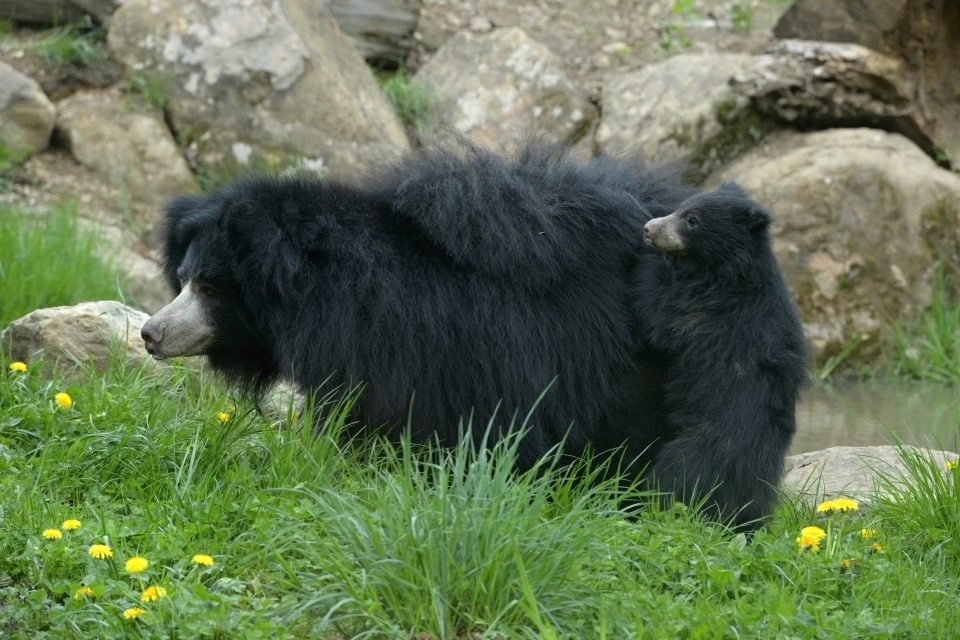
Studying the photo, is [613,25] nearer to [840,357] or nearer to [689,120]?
[689,120]

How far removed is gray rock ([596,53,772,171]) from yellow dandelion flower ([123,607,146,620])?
6035 millimetres

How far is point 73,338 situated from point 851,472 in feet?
10.0

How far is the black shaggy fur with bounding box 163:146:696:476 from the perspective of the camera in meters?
4.12

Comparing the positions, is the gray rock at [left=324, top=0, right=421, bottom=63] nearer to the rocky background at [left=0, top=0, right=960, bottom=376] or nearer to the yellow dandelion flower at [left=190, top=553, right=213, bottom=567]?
the rocky background at [left=0, top=0, right=960, bottom=376]

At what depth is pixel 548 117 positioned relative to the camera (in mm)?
8906

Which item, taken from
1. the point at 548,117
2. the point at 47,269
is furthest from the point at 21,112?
the point at 548,117

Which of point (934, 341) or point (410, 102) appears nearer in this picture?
point (934, 341)

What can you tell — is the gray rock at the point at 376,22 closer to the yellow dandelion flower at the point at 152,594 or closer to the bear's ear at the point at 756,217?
the bear's ear at the point at 756,217

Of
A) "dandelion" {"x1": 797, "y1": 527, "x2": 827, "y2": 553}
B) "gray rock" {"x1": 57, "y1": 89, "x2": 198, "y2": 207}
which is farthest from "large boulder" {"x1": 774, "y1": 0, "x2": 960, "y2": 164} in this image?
"dandelion" {"x1": 797, "y1": 527, "x2": 827, "y2": 553}

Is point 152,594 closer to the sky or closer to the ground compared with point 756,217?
closer to the ground

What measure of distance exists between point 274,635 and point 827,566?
58.5 inches

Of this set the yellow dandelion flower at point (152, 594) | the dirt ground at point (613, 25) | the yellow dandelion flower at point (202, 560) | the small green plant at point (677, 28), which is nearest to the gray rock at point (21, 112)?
the dirt ground at point (613, 25)

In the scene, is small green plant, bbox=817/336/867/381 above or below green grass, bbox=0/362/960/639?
below

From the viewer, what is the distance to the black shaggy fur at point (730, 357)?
13.0 ft
